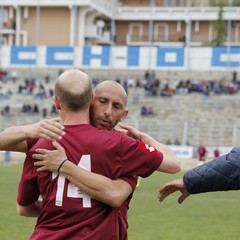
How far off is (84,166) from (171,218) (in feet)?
40.3

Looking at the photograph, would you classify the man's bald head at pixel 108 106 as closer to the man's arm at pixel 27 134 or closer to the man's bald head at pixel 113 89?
the man's bald head at pixel 113 89

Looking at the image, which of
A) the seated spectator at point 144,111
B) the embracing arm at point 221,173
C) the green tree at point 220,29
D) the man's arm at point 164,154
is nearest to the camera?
→ the embracing arm at point 221,173

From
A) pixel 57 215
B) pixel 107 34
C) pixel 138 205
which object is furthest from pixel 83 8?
pixel 57 215

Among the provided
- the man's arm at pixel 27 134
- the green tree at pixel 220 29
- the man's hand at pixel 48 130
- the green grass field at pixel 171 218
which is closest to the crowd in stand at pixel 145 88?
the green tree at pixel 220 29

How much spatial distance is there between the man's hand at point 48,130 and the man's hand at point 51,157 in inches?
2.0

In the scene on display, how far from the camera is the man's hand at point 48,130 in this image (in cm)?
486

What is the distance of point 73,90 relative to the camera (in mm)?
4746

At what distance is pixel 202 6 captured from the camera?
281ft

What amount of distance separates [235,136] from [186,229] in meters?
31.9

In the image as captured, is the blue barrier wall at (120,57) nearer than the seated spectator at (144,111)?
No

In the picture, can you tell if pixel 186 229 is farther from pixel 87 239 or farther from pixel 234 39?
pixel 234 39

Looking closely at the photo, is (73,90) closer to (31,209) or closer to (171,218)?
(31,209)

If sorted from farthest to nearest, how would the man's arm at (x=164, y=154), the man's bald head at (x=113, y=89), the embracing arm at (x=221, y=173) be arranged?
1. the man's bald head at (x=113, y=89)
2. the man's arm at (x=164, y=154)
3. the embracing arm at (x=221, y=173)

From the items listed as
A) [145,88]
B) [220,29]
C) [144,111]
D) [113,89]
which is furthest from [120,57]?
[113,89]
